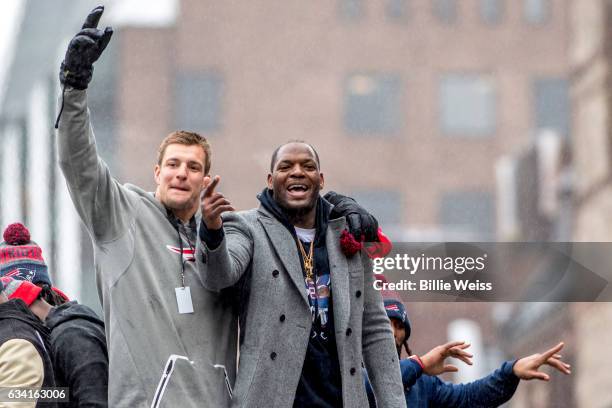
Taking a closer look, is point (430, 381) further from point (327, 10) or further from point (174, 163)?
point (327, 10)

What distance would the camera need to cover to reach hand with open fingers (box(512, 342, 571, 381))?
15.7ft

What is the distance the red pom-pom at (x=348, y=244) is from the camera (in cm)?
427

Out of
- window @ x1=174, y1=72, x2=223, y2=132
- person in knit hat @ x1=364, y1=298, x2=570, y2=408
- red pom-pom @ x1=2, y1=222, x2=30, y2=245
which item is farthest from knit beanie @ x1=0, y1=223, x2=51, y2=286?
window @ x1=174, y1=72, x2=223, y2=132

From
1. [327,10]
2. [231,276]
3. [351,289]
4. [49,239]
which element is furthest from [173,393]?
[327,10]

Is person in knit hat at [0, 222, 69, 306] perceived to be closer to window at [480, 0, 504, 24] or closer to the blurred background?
the blurred background

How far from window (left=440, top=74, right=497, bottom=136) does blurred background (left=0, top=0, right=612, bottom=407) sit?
3 cm

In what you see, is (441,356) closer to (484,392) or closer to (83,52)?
Result: (484,392)

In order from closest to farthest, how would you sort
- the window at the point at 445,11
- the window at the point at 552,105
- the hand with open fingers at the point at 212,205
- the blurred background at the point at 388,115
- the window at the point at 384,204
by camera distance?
the hand with open fingers at the point at 212,205 < the blurred background at the point at 388,115 < the window at the point at 445,11 < the window at the point at 384,204 < the window at the point at 552,105

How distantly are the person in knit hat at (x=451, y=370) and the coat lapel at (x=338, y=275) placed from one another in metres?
0.60

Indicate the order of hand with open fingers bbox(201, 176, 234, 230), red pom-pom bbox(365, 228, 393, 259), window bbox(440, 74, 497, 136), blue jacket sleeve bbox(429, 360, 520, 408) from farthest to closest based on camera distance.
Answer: window bbox(440, 74, 497, 136) < blue jacket sleeve bbox(429, 360, 520, 408) < red pom-pom bbox(365, 228, 393, 259) < hand with open fingers bbox(201, 176, 234, 230)

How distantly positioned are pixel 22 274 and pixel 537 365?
1.72 m

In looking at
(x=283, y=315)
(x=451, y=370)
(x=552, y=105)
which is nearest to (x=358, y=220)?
(x=283, y=315)

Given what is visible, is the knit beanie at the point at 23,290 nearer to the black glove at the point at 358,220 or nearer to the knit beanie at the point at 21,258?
the knit beanie at the point at 21,258

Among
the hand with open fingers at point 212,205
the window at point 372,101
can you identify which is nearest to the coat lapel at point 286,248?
the hand with open fingers at point 212,205
